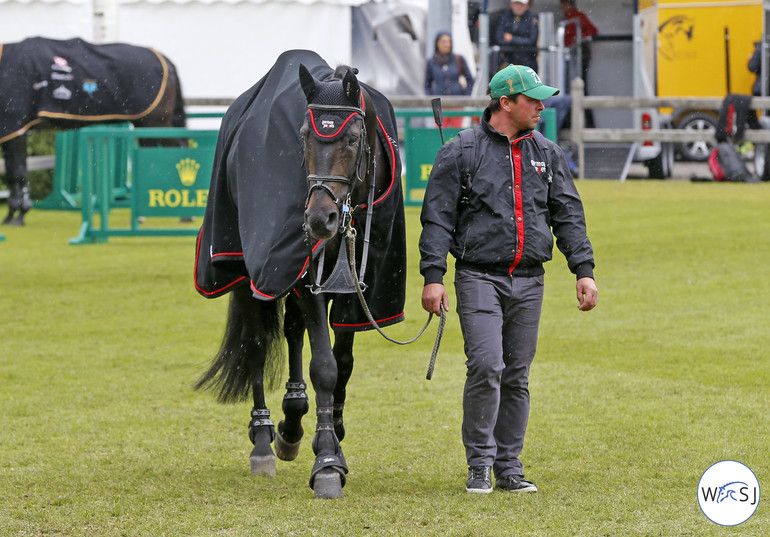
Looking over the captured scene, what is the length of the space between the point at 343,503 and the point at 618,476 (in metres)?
1.24

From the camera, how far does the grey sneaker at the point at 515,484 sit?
15.9 feet

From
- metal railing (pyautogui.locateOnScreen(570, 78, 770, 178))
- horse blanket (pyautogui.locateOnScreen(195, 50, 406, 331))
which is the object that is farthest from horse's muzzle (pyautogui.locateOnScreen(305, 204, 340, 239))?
metal railing (pyautogui.locateOnScreen(570, 78, 770, 178))

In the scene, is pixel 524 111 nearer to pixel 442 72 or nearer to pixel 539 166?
Result: pixel 539 166

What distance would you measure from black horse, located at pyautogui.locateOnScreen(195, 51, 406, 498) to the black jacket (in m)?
0.27

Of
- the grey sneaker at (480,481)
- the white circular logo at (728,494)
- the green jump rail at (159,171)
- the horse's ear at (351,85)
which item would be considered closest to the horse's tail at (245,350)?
the grey sneaker at (480,481)

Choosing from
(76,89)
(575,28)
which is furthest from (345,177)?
(575,28)

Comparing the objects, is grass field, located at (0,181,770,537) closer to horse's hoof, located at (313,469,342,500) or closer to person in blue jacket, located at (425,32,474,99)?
horse's hoof, located at (313,469,342,500)

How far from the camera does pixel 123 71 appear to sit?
15070 mm

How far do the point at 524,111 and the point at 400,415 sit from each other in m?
2.22

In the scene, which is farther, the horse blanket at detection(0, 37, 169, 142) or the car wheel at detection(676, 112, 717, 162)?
the car wheel at detection(676, 112, 717, 162)

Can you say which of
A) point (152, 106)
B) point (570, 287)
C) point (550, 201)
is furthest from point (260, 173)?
point (152, 106)

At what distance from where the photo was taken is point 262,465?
541cm

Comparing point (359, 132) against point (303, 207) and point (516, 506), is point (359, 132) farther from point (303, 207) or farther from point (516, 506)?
point (516, 506)

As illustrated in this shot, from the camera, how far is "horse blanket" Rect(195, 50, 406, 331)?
484 cm
